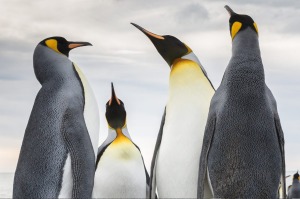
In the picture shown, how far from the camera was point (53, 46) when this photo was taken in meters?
5.39

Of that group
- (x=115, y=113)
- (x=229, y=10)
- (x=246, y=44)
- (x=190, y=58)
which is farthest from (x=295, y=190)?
(x=246, y=44)

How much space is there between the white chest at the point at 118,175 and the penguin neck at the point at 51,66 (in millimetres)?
1766

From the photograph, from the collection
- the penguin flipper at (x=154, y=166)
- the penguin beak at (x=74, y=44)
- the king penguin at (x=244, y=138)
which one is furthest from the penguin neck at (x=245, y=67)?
the penguin beak at (x=74, y=44)

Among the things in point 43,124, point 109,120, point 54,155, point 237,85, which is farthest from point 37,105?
point 109,120

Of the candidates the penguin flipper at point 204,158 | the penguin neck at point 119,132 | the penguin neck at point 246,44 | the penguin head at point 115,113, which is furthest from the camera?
the penguin head at point 115,113

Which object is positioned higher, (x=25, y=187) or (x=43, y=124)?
(x=43, y=124)

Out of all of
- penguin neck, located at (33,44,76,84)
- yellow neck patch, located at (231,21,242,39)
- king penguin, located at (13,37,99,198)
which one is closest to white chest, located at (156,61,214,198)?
yellow neck patch, located at (231,21,242,39)

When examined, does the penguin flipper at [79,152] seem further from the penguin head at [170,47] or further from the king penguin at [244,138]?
the penguin head at [170,47]

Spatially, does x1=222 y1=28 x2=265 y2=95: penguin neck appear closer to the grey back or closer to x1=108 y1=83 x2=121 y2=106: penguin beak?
the grey back

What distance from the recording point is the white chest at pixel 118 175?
6.69 metres

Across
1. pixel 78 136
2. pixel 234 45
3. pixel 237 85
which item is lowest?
pixel 78 136

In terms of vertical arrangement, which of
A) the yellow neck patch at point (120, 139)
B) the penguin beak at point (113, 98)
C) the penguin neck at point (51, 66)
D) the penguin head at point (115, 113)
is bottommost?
the yellow neck patch at point (120, 139)

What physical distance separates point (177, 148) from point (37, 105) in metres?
1.25

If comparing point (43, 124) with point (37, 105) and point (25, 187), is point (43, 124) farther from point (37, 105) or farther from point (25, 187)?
point (25, 187)
